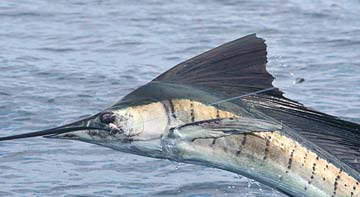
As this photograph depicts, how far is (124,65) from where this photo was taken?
1083cm

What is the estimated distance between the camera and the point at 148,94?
15.8ft

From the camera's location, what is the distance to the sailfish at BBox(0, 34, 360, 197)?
4734mm

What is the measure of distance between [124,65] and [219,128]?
6253mm

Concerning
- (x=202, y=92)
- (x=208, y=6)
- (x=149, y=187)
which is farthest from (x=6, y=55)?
(x=202, y=92)

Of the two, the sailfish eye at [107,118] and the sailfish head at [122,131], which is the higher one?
the sailfish eye at [107,118]

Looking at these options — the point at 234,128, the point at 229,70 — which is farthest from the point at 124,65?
the point at 234,128

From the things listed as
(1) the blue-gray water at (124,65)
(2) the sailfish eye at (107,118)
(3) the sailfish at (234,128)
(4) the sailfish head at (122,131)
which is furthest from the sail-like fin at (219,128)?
(1) the blue-gray water at (124,65)

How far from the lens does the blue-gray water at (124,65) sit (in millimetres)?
7461

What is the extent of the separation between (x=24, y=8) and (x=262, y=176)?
9.12 meters

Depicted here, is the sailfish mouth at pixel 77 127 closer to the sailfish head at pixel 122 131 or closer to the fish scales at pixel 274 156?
the sailfish head at pixel 122 131

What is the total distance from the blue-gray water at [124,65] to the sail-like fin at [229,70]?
2.31 m

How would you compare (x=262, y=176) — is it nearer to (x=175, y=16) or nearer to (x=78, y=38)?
(x=78, y=38)

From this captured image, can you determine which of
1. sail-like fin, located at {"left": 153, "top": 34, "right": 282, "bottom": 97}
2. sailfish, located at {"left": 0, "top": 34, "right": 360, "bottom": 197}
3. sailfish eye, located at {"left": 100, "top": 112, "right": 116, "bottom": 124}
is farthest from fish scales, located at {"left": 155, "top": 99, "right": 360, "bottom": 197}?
sailfish eye, located at {"left": 100, "top": 112, "right": 116, "bottom": 124}

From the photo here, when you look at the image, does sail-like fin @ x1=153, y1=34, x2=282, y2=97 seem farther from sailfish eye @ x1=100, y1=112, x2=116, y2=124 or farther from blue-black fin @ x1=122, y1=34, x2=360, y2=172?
sailfish eye @ x1=100, y1=112, x2=116, y2=124
